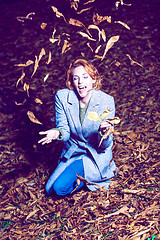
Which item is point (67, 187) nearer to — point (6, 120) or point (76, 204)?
point (76, 204)

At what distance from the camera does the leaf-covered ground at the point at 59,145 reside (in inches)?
97.3

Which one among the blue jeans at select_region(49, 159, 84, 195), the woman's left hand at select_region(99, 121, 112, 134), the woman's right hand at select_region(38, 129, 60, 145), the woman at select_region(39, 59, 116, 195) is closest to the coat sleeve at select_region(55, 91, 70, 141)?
the woman at select_region(39, 59, 116, 195)

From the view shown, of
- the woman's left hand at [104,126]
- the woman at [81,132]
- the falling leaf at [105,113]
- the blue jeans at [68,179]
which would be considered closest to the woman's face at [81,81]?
the woman at [81,132]

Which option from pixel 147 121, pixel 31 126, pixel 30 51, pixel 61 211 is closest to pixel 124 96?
pixel 147 121

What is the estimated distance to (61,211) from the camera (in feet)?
8.71

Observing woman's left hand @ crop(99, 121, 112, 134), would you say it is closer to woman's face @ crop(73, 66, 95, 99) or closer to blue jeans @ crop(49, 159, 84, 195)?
woman's face @ crop(73, 66, 95, 99)

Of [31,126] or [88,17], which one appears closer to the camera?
[31,126]

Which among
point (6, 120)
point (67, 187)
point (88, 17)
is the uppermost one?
point (88, 17)

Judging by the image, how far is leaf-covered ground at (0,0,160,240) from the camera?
8.11 ft

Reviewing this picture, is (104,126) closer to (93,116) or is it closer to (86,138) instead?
(93,116)

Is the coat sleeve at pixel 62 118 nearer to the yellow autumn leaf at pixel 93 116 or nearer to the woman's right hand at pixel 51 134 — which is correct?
the woman's right hand at pixel 51 134

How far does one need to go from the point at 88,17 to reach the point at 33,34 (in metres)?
1.50

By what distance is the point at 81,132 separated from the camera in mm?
2492

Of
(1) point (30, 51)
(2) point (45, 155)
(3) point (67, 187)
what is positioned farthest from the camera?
(1) point (30, 51)
